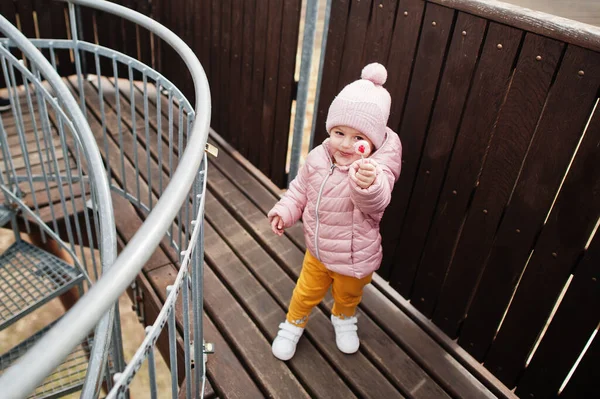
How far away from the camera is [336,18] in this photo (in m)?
2.54

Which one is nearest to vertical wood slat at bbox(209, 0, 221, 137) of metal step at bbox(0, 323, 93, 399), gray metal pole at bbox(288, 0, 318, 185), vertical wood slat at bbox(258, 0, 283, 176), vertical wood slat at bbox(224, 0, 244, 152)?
vertical wood slat at bbox(224, 0, 244, 152)

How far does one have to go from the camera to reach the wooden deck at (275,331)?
2242 mm

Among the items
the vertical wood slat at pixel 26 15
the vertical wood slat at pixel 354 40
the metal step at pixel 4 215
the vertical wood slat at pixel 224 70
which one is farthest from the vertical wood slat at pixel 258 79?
the vertical wood slat at pixel 26 15

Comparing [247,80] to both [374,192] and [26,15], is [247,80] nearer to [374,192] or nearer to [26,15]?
[374,192]

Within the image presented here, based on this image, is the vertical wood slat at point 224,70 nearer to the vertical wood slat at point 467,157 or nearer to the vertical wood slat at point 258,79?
the vertical wood slat at point 258,79

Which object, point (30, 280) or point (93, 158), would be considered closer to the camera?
point (93, 158)

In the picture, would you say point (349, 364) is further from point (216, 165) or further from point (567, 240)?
point (216, 165)

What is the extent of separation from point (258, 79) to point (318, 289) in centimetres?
174

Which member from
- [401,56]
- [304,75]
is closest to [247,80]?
[304,75]

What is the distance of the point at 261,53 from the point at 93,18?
223cm

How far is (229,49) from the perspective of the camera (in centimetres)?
354

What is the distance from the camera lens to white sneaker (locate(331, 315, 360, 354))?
2.36m

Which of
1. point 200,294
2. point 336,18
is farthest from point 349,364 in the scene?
point 336,18

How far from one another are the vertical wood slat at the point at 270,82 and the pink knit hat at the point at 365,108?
1378 mm
